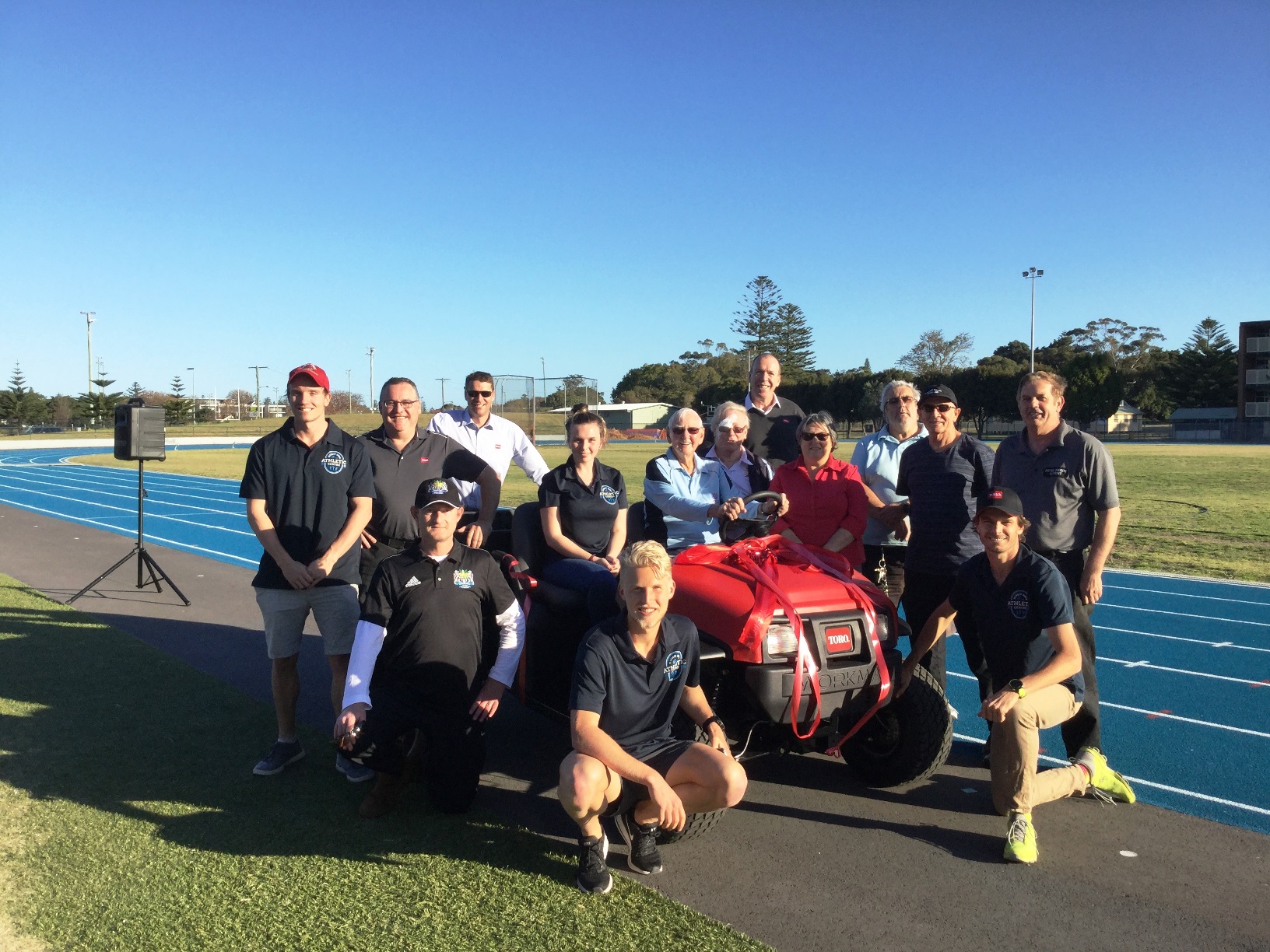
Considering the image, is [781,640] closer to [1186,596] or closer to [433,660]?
[433,660]

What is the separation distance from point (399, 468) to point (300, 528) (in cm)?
69

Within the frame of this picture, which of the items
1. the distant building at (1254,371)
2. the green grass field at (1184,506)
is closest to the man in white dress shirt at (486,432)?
the green grass field at (1184,506)

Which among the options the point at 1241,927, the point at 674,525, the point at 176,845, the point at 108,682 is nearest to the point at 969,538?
the point at 674,525

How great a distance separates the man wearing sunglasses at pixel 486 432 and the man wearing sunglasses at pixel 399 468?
47 centimetres

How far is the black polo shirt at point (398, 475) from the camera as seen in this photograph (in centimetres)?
488

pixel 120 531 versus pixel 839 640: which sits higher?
pixel 839 640

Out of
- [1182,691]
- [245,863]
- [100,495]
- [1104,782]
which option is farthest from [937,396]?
[100,495]

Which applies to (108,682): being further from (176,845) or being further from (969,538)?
(969,538)

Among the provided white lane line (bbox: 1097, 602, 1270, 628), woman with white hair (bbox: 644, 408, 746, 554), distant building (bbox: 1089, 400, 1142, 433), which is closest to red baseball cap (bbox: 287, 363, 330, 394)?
woman with white hair (bbox: 644, 408, 746, 554)

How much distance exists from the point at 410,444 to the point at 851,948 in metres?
3.24

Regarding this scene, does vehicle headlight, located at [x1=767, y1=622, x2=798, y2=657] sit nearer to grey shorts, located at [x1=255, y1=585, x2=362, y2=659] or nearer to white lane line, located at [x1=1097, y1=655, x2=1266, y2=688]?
grey shorts, located at [x1=255, y1=585, x2=362, y2=659]

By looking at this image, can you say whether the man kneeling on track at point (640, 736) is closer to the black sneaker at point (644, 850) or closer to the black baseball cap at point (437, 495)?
the black sneaker at point (644, 850)

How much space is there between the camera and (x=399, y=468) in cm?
494

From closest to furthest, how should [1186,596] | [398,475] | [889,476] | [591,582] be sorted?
[591,582] → [398,475] → [889,476] → [1186,596]
